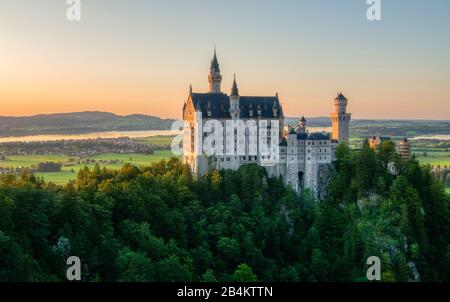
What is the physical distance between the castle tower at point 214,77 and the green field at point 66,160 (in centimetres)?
1379

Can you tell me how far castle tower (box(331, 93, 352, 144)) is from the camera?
7838 centimetres

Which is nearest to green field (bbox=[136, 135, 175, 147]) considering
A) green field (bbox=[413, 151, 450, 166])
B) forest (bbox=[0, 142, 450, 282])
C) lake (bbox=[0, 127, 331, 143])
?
lake (bbox=[0, 127, 331, 143])

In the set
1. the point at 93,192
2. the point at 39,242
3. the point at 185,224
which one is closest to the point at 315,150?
the point at 185,224

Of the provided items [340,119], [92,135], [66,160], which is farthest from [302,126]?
[92,135]

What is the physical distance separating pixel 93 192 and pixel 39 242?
44.8 feet

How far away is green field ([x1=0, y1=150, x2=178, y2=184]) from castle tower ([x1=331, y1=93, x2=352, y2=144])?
26.3m

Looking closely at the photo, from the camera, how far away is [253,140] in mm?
75750

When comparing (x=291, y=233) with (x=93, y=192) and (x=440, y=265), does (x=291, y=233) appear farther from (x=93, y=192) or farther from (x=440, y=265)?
(x=93, y=192)

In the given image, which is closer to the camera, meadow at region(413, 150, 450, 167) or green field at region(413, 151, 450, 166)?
meadow at region(413, 150, 450, 167)

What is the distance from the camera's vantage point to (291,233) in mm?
70625

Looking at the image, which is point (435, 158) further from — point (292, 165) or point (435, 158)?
point (292, 165)

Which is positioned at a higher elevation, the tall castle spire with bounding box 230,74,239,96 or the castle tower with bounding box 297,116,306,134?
the tall castle spire with bounding box 230,74,239,96

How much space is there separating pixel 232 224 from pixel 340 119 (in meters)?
24.5

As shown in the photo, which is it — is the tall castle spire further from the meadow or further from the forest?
the meadow
